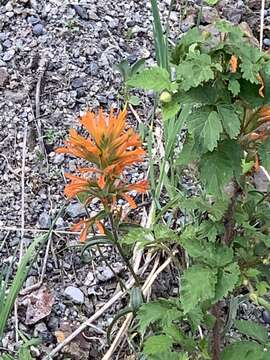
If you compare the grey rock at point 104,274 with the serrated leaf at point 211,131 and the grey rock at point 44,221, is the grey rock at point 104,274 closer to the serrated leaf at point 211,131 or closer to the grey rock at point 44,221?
the grey rock at point 44,221

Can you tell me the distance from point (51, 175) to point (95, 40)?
49 centimetres

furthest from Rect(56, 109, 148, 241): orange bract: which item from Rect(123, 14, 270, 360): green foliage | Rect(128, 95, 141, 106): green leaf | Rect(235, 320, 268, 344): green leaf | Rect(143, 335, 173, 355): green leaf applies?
Rect(128, 95, 141, 106): green leaf

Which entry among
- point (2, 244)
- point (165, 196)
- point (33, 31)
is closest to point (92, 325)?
point (2, 244)

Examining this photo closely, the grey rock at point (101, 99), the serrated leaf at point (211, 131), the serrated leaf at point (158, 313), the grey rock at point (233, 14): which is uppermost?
the serrated leaf at point (211, 131)

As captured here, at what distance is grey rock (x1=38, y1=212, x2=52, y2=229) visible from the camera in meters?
2.12

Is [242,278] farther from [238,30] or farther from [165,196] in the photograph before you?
[165,196]

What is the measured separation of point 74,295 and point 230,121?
0.93 meters

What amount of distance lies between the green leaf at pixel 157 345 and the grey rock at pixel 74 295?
526 mm

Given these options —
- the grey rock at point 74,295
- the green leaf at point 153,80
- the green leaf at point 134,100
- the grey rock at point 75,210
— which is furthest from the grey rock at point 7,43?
the green leaf at point 153,80

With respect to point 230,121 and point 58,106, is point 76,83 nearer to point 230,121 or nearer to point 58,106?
point 58,106

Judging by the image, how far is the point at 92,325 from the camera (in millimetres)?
1947

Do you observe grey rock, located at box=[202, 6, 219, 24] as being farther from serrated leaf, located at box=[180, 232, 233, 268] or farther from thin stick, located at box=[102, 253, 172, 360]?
serrated leaf, located at box=[180, 232, 233, 268]

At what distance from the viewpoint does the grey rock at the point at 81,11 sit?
254cm

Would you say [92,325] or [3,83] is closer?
[92,325]
